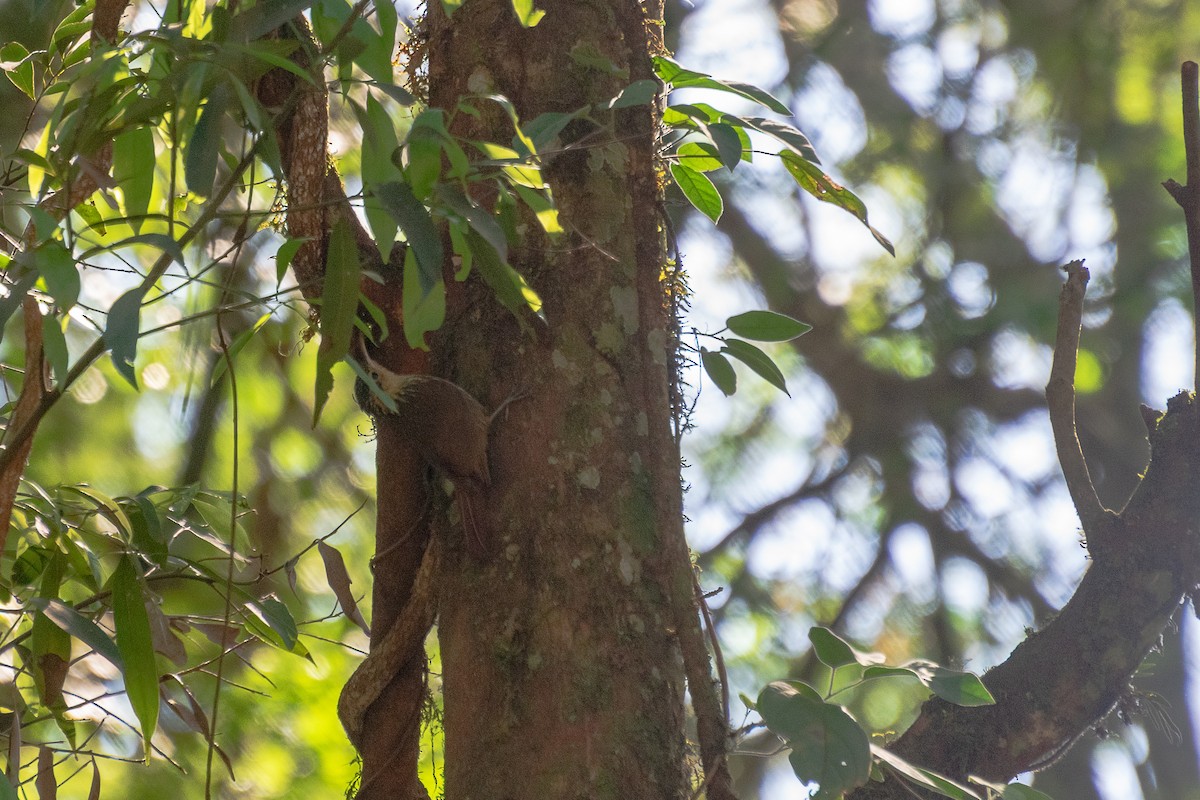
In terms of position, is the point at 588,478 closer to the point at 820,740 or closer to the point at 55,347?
the point at 820,740

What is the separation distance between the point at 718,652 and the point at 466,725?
0.89 ft

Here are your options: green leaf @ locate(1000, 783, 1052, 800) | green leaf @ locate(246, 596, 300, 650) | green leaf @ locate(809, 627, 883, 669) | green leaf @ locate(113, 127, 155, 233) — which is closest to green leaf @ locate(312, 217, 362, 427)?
green leaf @ locate(113, 127, 155, 233)

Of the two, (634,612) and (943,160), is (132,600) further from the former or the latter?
(943,160)

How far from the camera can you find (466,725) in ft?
3.12

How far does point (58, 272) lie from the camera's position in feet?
2.45

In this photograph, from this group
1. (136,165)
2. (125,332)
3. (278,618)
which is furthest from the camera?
(278,618)

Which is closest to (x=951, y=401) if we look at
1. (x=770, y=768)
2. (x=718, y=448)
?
(x=718, y=448)

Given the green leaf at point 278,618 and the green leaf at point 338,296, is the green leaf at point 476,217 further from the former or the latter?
the green leaf at point 278,618

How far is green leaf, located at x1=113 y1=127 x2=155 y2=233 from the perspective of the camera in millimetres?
1032

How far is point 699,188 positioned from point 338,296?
0.53 meters

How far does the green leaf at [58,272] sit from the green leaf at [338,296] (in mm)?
187

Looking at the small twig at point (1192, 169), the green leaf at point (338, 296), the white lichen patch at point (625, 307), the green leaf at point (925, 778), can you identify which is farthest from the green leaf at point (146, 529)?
the small twig at point (1192, 169)

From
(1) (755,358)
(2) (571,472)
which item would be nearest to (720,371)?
(1) (755,358)

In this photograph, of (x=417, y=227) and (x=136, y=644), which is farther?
(x=136, y=644)
